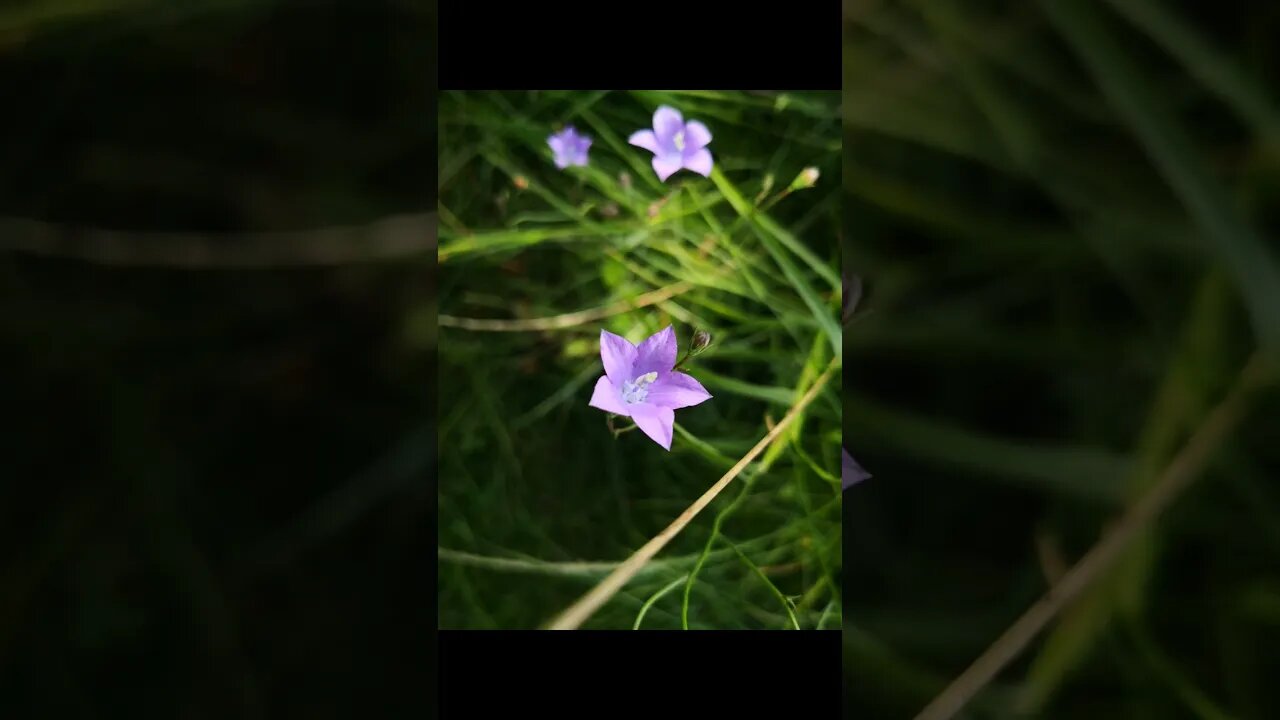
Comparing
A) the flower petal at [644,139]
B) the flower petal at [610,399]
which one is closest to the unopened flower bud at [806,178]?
the flower petal at [644,139]

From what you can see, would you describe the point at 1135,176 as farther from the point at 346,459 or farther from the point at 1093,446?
the point at 346,459

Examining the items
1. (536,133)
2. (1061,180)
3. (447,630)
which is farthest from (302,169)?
(1061,180)

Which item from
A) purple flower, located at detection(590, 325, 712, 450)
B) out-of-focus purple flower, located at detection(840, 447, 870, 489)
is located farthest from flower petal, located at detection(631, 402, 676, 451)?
out-of-focus purple flower, located at detection(840, 447, 870, 489)

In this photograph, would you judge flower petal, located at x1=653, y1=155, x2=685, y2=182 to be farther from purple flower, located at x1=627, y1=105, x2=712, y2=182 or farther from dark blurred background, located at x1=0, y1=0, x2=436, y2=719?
dark blurred background, located at x1=0, y1=0, x2=436, y2=719

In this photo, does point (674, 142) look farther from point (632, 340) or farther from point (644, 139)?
point (632, 340)

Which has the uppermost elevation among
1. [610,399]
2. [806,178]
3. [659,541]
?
[806,178]

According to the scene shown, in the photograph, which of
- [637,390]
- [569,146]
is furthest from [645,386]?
[569,146]
